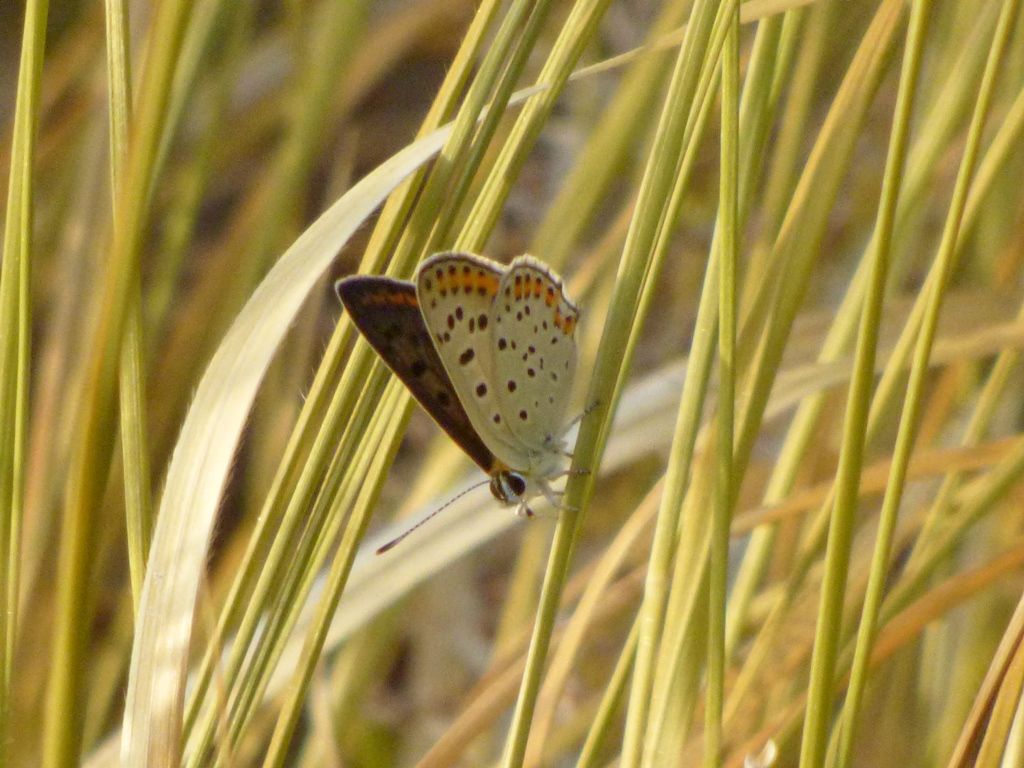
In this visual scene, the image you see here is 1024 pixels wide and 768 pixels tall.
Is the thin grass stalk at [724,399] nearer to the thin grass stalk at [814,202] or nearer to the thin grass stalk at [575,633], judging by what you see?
the thin grass stalk at [814,202]

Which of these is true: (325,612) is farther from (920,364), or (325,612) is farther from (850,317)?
(850,317)

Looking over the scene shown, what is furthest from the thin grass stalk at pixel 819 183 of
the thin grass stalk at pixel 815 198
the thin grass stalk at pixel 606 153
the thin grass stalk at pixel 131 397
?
the thin grass stalk at pixel 606 153

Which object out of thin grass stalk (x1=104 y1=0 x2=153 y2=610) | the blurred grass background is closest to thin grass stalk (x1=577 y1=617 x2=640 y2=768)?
the blurred grass background

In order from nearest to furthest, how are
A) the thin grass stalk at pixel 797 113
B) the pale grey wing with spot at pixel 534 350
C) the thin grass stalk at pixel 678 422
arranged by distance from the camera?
the thin grass stalk at pixel 678 422 → the pale grey wing with spot at pixel 534 350 → the thin grass stalk at pixel 797 113

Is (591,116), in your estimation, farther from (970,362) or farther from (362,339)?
(362,339)

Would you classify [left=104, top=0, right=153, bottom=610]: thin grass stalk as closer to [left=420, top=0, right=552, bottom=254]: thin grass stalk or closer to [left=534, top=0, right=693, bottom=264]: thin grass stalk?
[left=420, top=0, right=552, bottom=254]: thin grass stalk

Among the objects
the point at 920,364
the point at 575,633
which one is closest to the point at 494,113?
the point at 920,364
